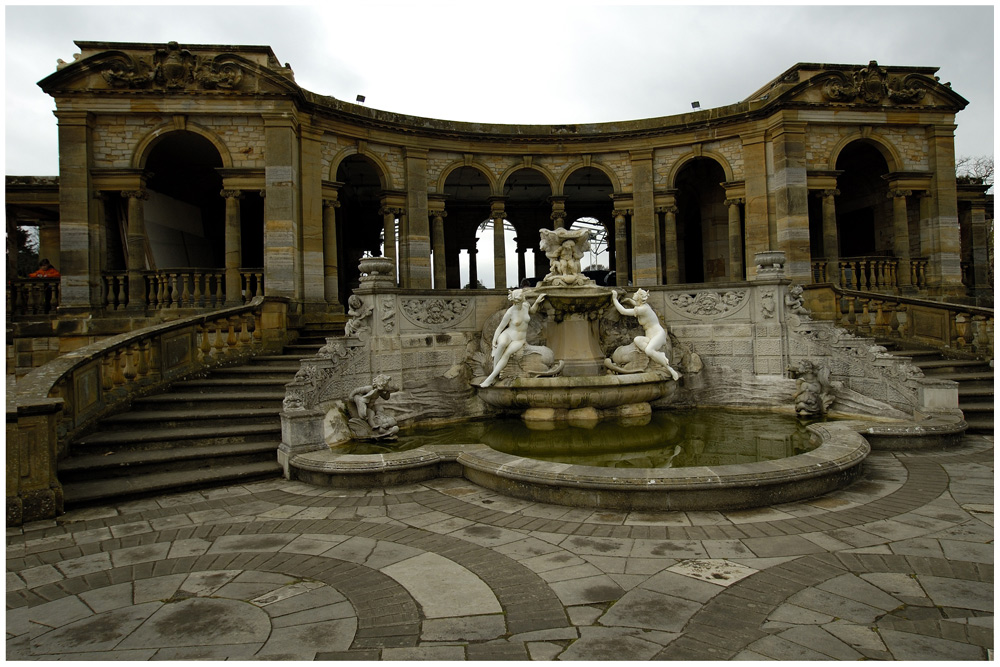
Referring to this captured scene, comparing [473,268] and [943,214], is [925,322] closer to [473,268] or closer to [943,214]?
[943,214]

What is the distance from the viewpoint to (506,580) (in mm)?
3715

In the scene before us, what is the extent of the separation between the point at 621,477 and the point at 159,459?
499 cm

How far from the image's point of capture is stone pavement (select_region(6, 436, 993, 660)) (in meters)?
2.96

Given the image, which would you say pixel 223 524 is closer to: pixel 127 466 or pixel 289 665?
pixel 127 466

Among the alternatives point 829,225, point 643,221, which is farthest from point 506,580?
point 829,225

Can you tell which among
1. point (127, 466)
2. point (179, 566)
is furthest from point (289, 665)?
point (127, 466)

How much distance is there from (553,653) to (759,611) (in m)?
1.23

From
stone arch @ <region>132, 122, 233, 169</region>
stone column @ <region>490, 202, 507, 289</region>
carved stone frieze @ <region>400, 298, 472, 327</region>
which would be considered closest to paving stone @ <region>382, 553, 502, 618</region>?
carved stone frieze @ <region>400, 298, 472, 327</region>

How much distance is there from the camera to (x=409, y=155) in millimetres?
16094

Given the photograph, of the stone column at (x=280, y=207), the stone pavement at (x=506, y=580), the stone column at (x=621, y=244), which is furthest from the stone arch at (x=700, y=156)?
the stone pavement at (x=506, y=580)

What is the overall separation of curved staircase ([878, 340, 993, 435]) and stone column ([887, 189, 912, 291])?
5.77 metres

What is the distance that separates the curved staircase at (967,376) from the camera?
26.4 feet

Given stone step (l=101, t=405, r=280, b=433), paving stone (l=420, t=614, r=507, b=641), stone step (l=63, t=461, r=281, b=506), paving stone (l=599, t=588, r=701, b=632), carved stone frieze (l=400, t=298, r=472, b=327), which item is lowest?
paving stone (l=420, t=614, r=507, b=641)

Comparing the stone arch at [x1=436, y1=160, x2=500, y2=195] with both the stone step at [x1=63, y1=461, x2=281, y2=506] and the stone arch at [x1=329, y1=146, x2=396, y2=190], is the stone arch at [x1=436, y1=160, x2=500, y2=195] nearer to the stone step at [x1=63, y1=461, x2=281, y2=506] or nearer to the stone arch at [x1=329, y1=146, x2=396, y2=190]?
the stone arch at [x1=329, y1=146, x2=396, y2=190]
